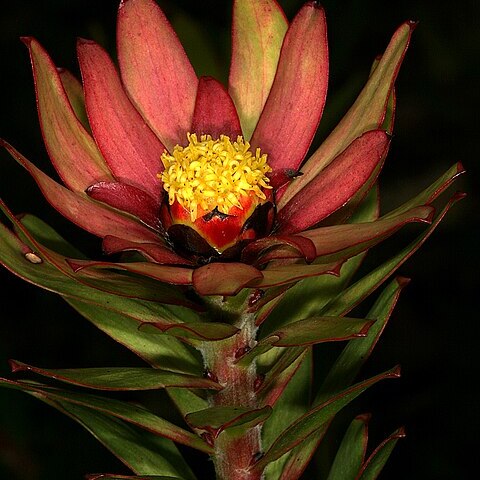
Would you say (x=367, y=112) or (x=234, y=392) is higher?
(x=367, y=112)

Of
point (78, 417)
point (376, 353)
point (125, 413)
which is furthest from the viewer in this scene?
point (376, 353)

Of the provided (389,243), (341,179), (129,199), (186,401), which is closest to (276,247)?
(341,179)

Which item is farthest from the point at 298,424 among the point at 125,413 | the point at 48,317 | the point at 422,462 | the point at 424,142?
the point at 424,142

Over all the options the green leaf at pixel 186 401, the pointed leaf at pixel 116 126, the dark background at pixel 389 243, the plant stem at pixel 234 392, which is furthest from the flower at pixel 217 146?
the dark background at pixel 389 243

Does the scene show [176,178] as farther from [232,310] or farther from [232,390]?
[232,390]

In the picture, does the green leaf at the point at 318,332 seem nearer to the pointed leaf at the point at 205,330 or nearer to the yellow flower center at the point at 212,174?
the pointed leaf at the point at 205,330

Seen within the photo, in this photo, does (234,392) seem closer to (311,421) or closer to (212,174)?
(311,421)
